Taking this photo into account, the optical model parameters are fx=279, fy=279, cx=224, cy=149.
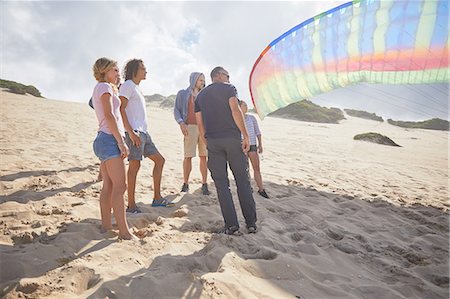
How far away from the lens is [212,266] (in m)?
2.38

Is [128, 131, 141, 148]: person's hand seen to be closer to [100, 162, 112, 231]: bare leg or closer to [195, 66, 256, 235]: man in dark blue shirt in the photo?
[100, 162, 112, 231]: bare leg

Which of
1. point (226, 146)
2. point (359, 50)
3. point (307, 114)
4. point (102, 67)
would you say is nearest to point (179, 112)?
point (226, 146)

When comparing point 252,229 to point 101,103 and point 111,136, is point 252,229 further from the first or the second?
point 101,103

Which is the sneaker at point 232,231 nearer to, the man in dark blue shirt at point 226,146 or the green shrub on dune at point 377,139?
the man in dark blue shirt at point 226,146

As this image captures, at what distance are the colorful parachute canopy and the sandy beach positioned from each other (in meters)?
2.35

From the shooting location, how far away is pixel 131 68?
3604 millimetres

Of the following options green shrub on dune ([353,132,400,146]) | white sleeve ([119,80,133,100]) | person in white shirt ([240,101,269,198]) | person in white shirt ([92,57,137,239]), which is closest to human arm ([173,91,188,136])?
person in white shirt ([240,101,269,198])

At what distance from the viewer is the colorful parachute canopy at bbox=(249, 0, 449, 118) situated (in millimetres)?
4750

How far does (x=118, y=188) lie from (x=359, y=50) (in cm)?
515

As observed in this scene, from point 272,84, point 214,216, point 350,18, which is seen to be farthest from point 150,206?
point 350,18

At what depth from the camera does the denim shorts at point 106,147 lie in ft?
8.87

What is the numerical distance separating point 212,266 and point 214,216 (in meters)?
1.46

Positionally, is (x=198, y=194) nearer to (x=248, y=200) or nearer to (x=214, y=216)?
(x=214, y=216)

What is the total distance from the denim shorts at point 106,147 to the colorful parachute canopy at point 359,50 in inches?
177
